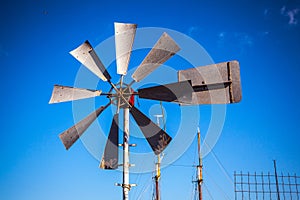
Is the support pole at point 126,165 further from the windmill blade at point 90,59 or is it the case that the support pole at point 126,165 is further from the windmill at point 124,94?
the windmill blade at point 90,59

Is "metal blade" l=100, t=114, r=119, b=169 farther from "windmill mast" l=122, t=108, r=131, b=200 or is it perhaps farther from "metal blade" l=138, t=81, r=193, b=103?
"metal blade" l=138, t=81, r=193, b=103

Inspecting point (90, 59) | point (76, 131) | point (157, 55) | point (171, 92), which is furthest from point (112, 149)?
point (157, 55)

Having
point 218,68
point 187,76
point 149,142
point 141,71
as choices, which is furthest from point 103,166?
point 218,68

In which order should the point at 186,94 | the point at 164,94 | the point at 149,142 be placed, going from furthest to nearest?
the point at 149,142 → the point at 164,94 → the point at 186,94

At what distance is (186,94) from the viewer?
754 cm

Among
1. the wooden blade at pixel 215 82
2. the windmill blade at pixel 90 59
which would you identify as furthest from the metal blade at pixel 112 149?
the wooden blade at pixel 215 82

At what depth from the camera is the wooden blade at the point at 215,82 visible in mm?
6891

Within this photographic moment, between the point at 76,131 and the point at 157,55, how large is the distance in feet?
9.22

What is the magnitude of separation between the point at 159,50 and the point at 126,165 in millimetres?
2955

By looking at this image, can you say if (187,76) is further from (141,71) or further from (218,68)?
(141,71)

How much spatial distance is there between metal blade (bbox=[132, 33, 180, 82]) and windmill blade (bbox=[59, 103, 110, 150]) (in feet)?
4.85

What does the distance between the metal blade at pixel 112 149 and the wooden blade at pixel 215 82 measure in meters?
2.41

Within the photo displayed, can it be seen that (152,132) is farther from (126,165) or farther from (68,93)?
(68,93)

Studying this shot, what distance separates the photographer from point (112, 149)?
880cm
